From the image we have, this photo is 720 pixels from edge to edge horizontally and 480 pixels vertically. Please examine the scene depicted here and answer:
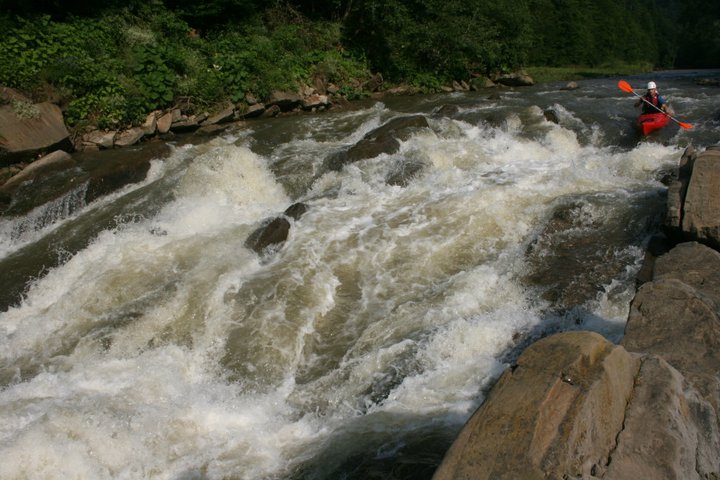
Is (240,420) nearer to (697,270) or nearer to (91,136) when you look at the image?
(697,270)

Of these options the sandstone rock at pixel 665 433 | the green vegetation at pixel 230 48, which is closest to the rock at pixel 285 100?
the green vegetation at pixel 230 48

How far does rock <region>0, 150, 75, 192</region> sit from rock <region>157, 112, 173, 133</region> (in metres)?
2.28

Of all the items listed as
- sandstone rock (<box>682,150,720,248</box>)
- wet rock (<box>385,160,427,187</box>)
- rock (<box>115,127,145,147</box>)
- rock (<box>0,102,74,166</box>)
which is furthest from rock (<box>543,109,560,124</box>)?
rock (<box>0,102,74,166</box>)

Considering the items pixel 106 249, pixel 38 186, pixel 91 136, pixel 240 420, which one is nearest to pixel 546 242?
pixel 240 420

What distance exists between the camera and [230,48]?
14188mm

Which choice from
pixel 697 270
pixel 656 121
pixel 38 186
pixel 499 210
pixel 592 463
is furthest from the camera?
pixel 656 121

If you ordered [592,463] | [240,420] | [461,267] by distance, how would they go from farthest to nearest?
[461,267], [240,420], [592,463]

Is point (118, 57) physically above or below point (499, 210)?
above

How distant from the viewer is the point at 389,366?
457 centimetres

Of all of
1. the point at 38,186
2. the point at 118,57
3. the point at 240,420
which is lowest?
the point at 240,420

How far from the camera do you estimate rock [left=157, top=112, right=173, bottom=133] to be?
11.3 m

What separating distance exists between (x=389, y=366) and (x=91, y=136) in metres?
8.84

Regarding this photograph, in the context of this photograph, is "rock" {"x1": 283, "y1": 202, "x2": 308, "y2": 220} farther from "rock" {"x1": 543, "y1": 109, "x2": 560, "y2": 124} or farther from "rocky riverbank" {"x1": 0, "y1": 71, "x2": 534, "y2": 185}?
"rock" {"x1": 543, "y1": 109, "x2": 560, "y2": 124}

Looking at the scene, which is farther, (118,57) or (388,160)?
(118,57)
